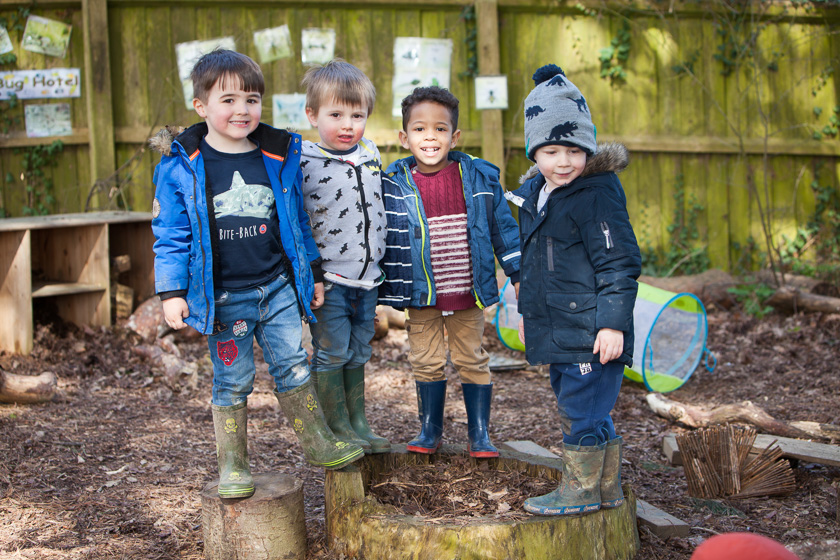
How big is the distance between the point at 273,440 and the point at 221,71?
84.7 inches

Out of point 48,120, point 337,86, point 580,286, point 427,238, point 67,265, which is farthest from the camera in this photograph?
point 48,120

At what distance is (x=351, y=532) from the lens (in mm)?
2492

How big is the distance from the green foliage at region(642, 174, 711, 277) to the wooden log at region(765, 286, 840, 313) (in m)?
1.00

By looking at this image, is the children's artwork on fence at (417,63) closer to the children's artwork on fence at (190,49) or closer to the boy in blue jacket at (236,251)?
the children's artwork on fence at (190,49)

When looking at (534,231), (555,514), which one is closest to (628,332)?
(534,231)

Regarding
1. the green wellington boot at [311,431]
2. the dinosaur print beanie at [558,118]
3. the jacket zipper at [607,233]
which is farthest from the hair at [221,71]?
the jacket zipper at [607,233]

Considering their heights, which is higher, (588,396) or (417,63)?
(417,63)

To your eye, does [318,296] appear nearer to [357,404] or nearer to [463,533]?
[357,404]

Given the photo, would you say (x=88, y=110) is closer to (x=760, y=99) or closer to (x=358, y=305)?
(x=358, y=305)

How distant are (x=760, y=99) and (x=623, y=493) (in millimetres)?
5559

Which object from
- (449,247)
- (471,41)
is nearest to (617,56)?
(471,41)

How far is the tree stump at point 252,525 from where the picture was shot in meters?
2.50

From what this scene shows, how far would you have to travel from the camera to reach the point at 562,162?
97.3 inches

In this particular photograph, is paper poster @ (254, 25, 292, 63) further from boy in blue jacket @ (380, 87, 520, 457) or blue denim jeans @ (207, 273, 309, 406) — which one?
blue denim jeans @ (207, 273, 309, 406)
